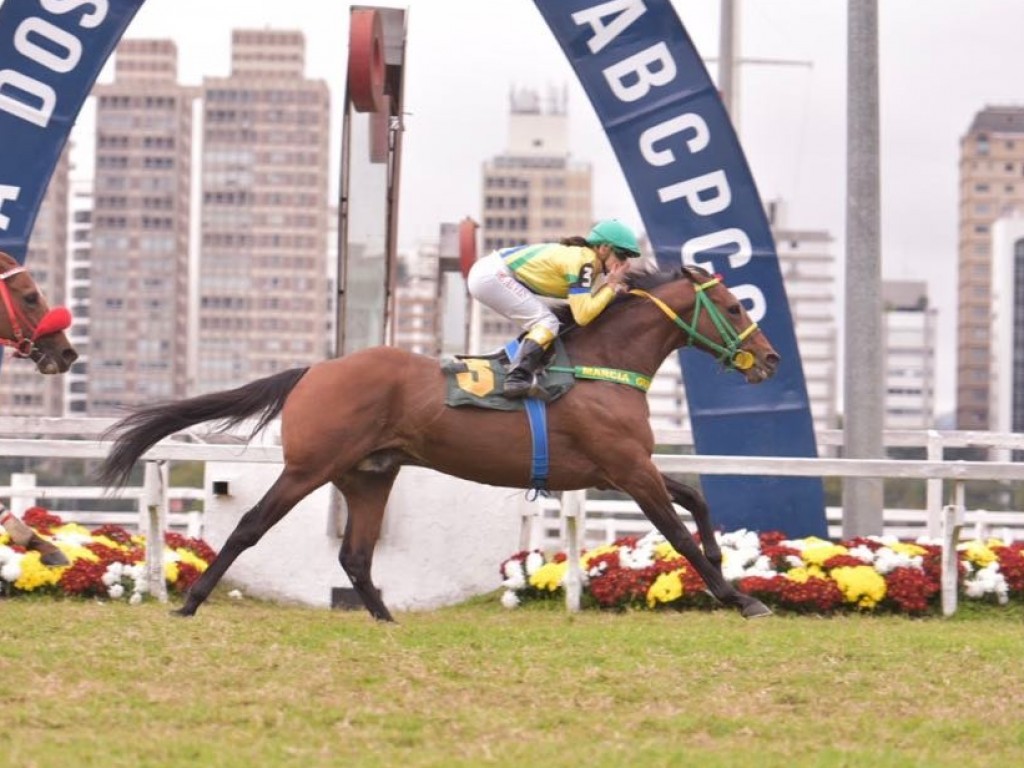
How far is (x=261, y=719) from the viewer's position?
20.3 ft

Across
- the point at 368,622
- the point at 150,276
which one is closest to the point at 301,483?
the point at 368,622

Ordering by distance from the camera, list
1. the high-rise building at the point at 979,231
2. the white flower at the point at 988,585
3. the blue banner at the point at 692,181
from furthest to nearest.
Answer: the high-rise building at the point at 979,231 < the blue banner at the point at 692,181 < the white flower at the point at 988,585

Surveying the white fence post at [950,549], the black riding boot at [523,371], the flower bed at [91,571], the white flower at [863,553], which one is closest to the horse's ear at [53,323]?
the flower bed at [91,571]

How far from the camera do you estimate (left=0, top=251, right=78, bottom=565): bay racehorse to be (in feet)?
29.7

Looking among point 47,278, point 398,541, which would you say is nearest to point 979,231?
point 47,278

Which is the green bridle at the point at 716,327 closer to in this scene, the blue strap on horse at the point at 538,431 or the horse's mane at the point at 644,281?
the horse's mane at the point at 644,281

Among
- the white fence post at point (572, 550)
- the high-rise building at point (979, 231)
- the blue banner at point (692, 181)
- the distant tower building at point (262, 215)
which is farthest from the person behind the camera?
the high-rise building at point (979, 231)

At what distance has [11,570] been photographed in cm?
1015

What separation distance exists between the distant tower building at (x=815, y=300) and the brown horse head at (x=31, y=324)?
179 meters

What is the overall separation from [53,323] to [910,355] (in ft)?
579

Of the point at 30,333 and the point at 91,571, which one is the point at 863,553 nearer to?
the point at 91,571

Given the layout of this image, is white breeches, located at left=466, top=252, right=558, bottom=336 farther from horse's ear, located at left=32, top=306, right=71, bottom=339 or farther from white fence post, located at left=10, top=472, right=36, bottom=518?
white fence post, located at left=10, top=472, right=36, bottom=518

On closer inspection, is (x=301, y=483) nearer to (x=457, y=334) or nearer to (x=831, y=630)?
(x=831, y=630)

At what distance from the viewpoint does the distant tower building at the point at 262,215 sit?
15938 cm
